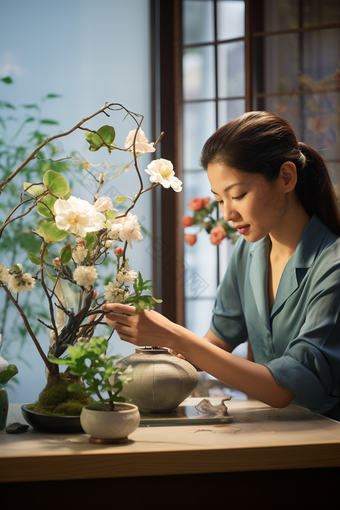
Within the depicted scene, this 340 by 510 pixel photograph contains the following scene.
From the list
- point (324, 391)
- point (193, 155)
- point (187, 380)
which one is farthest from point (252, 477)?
point (193, 155)

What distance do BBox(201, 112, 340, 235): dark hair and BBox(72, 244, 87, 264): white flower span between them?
472 millimetres

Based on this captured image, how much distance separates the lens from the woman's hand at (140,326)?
1003mm

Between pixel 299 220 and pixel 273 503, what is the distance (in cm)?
77

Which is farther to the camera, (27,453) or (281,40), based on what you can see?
(281,40)

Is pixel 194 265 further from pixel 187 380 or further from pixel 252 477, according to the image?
pixel 252 477

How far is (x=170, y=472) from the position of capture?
30.6 inches

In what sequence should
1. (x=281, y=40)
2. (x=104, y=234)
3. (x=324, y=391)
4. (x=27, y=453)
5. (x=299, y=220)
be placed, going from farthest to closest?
(x=281, y=40) → (x=299, y=220) → (x=324, y=391) → (x=104, y=234) → (x=27, y=453)

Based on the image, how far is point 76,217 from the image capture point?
88 cm

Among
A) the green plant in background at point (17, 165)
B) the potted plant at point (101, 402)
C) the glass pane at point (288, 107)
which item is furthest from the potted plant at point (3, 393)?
the glass pane at point (288, 107)

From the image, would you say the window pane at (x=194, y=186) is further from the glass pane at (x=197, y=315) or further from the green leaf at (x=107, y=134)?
the green leaf at (x=107, y=134)

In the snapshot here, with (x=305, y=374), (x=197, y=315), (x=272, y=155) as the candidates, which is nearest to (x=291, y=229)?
(x=272, y=155)

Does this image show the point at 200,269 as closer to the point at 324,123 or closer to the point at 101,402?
the point at 324,123

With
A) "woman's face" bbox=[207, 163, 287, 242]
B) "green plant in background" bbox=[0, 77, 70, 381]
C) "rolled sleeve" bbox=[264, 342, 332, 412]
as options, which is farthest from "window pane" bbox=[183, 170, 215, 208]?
"rolled sleeve" bbox=[264, 342, 332, 412]

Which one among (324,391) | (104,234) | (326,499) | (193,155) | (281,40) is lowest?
(326,499)
